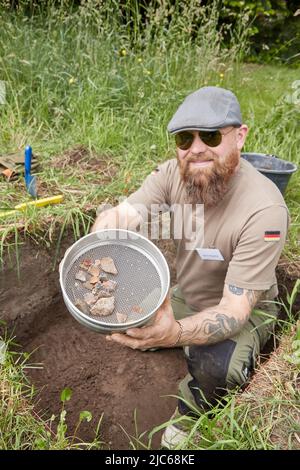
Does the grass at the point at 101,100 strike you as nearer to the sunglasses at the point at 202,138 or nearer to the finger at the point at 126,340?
the sunglasses at the point at 202,138

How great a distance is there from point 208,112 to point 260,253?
626mm

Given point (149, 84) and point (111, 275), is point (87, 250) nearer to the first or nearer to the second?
point (111, 275)

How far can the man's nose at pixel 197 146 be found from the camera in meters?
2.07

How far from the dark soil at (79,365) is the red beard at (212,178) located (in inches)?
40.9

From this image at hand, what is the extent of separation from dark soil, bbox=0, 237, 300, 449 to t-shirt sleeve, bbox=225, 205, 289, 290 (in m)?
0.79

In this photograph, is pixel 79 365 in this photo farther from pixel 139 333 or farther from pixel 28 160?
pixel 28 160

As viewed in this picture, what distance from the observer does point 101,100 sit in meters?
3.76

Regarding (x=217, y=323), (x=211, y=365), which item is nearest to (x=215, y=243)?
(x=217, y=323)

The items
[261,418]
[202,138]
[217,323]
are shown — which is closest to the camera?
[261,418]

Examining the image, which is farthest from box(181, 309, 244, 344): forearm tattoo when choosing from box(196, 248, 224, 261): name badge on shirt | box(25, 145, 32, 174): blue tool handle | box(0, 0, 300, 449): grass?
box(25, 145, 32, 174): blue tool handle

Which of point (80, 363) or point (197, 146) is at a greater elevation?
point (197, 146)

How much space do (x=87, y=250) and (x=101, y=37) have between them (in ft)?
8.42

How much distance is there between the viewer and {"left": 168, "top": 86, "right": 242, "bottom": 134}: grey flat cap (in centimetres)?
199

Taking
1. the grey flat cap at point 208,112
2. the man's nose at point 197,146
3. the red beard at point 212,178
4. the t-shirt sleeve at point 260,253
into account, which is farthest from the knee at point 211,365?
the grey flat cap at point 208,112
